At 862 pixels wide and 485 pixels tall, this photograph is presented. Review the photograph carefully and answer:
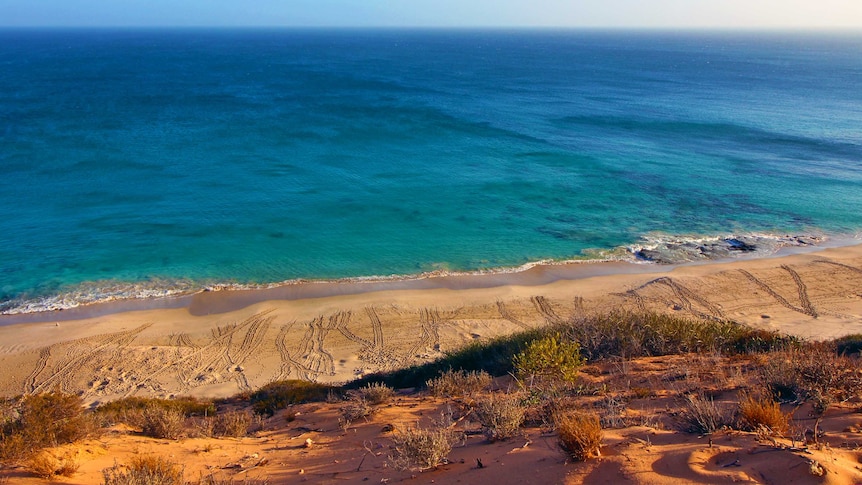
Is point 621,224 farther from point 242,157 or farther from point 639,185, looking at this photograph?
point 242,157

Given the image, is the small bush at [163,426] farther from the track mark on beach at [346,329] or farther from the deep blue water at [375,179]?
the deep blue water at [375,179]

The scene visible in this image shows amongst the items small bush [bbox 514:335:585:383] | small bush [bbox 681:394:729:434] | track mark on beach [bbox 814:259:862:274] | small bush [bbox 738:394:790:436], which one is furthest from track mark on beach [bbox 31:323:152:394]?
track mark on beach [bbox 814:259:862:274]

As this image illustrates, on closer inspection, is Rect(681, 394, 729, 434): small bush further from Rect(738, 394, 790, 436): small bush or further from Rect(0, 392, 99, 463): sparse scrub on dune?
Rect(0, 392, 99, 463): sparse scrub on dune

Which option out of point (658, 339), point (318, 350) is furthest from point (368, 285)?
point (658, 339)

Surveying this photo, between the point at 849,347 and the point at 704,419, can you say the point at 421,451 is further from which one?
the point at 849,347

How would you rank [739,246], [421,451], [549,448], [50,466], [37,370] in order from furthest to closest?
[739,246] < [37,370] < [50,466] < [549,448] < [421,451]

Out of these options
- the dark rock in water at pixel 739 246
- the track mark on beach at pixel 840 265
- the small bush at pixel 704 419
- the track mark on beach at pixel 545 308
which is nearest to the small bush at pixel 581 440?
the small bush at pixel 704 419

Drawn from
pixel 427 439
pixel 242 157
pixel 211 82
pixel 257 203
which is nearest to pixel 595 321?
pixel 427 439
